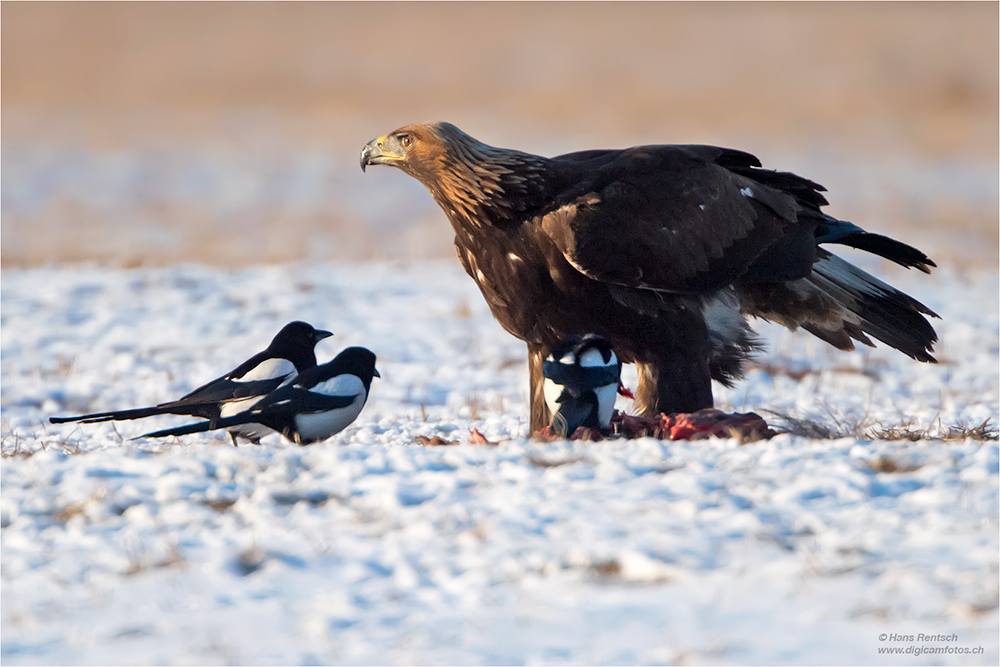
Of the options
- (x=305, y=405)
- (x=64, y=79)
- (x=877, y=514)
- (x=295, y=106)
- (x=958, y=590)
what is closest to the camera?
(x=958, y=590)

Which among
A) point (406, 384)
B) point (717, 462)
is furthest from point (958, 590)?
point (406, 384)

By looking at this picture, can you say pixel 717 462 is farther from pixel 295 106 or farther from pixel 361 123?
→ pixel 295 106

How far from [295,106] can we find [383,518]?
33163mm

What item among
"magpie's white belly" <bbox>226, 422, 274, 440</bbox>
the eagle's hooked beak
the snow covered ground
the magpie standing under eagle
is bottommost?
the snow covered ground

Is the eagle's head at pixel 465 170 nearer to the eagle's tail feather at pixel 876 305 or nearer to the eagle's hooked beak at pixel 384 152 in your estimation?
the eagle's hooked beak at pixel 384 152

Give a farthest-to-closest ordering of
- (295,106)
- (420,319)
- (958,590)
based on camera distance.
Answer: (295,106)
(420,319)
(958,590)

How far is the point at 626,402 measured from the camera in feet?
27.4

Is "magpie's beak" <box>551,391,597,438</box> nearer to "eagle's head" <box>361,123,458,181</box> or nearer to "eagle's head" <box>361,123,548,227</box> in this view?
"eagle's head" <box>361,123,548,227</box>

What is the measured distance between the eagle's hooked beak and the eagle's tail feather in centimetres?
228

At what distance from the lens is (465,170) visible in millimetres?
5688

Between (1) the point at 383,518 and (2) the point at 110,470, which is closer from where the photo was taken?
(1) the point at 383,518

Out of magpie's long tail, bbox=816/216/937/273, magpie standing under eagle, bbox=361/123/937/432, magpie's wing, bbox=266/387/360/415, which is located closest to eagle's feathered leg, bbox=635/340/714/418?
magpie standing under eagle, bbox=361/123/937/432

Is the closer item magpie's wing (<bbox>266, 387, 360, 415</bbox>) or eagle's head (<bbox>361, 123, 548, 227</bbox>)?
magpie's wing (<bbox>266, 387, 360, 415</bbox>)

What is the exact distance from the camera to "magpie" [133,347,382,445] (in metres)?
5.43
